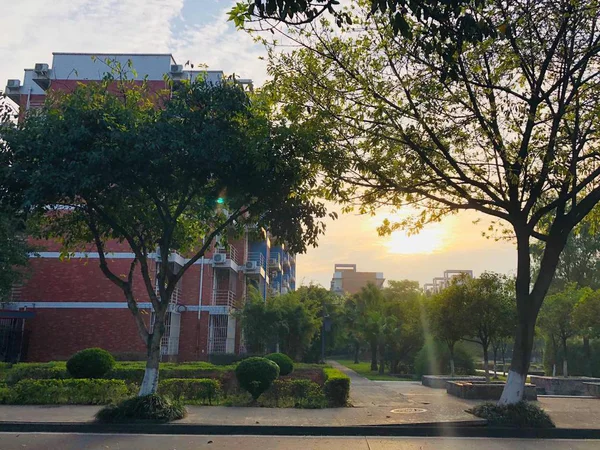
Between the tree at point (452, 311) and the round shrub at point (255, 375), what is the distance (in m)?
10.8

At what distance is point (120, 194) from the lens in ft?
39.2

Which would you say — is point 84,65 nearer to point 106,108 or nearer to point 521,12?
point 106,108

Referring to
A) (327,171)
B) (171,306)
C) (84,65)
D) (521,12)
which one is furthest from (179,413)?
(84,65)

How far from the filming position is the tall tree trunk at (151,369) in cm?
1200

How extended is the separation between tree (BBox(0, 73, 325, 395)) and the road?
2162mm

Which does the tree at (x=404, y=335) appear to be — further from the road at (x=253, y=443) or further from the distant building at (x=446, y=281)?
the road at (x=253, y=443)

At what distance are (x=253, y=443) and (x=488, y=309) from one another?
15381 mm

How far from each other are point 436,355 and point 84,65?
2727cm

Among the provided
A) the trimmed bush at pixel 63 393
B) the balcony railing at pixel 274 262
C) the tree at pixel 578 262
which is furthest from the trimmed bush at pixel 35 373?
the tree at pixel 578 262

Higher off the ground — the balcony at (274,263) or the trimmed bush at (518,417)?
the balcony at (274,263)

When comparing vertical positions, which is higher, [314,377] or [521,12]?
[521,12]

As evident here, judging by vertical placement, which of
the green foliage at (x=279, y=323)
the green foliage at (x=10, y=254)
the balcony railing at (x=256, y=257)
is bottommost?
the green foliage at (x=279, y=323)

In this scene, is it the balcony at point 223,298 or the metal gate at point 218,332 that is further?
the balcony at point 223,298

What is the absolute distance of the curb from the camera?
10.9 meters
